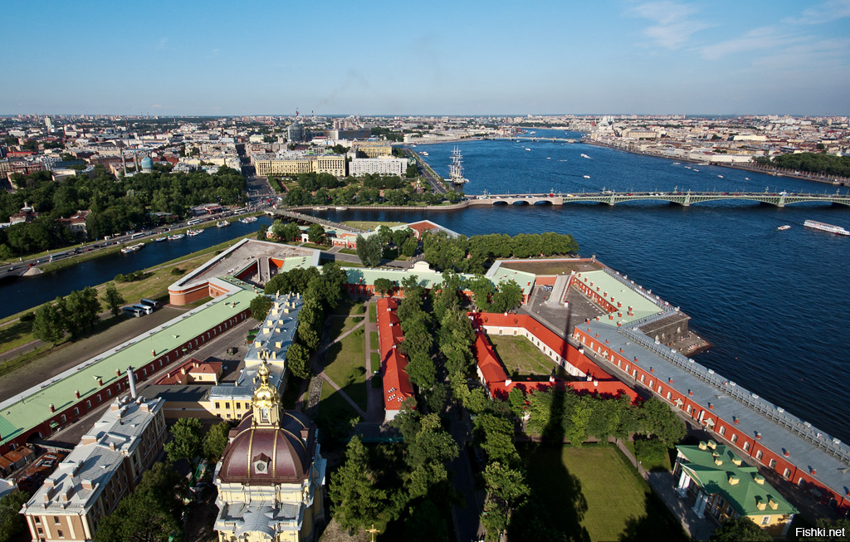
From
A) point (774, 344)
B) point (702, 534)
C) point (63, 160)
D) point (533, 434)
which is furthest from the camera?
point (63, 160)

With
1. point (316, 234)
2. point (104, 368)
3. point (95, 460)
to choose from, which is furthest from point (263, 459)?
point (316, 234)

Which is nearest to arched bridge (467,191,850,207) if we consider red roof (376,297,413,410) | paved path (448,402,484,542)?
red roof (376,297,413,410)

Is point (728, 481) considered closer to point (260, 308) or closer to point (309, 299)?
point (309, 299)

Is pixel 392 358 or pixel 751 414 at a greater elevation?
pixel 392 358

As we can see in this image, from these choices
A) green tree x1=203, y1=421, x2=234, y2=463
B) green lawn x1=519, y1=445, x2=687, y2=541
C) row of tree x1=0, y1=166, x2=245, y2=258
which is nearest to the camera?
green lawn x1=519, y1=445, x2=687, y2=541

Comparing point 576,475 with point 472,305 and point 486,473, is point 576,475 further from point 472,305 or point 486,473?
point 472,305

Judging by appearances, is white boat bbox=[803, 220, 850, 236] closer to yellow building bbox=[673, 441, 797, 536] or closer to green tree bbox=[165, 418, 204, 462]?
yellow building bbox=[673, 441, 797, 536]

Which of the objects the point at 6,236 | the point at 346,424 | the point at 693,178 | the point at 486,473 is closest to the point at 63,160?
the point at 6,236
